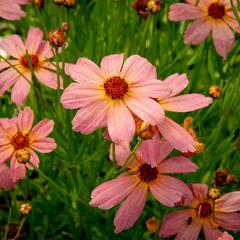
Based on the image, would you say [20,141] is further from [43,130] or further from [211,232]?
[211,232]

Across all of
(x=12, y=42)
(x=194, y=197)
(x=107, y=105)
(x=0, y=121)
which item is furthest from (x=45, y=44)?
(x=194, y=197)

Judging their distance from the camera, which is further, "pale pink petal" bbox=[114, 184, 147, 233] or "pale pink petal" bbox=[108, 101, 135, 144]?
"pale pink petal" bbox=[114, 184, 147, 233]

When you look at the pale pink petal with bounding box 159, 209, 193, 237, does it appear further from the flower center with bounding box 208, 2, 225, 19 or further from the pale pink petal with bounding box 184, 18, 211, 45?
the flower center with bounding box 208, 2, 225, 19

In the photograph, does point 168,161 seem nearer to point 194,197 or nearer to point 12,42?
point 194,197

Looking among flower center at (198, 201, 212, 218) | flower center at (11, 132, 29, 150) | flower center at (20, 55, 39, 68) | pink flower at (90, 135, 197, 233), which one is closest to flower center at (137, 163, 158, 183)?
pink flower at (90, 135, 197, 233)

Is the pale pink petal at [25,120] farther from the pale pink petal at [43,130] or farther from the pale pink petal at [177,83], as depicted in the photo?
the pale pink petal at [177,83]

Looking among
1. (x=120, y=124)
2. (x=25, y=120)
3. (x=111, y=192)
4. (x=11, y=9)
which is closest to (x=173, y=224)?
(x=111, y=192)

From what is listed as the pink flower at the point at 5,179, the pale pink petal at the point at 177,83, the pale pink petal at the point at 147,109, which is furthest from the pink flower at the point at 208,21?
the pink flower at the point at 5,179
